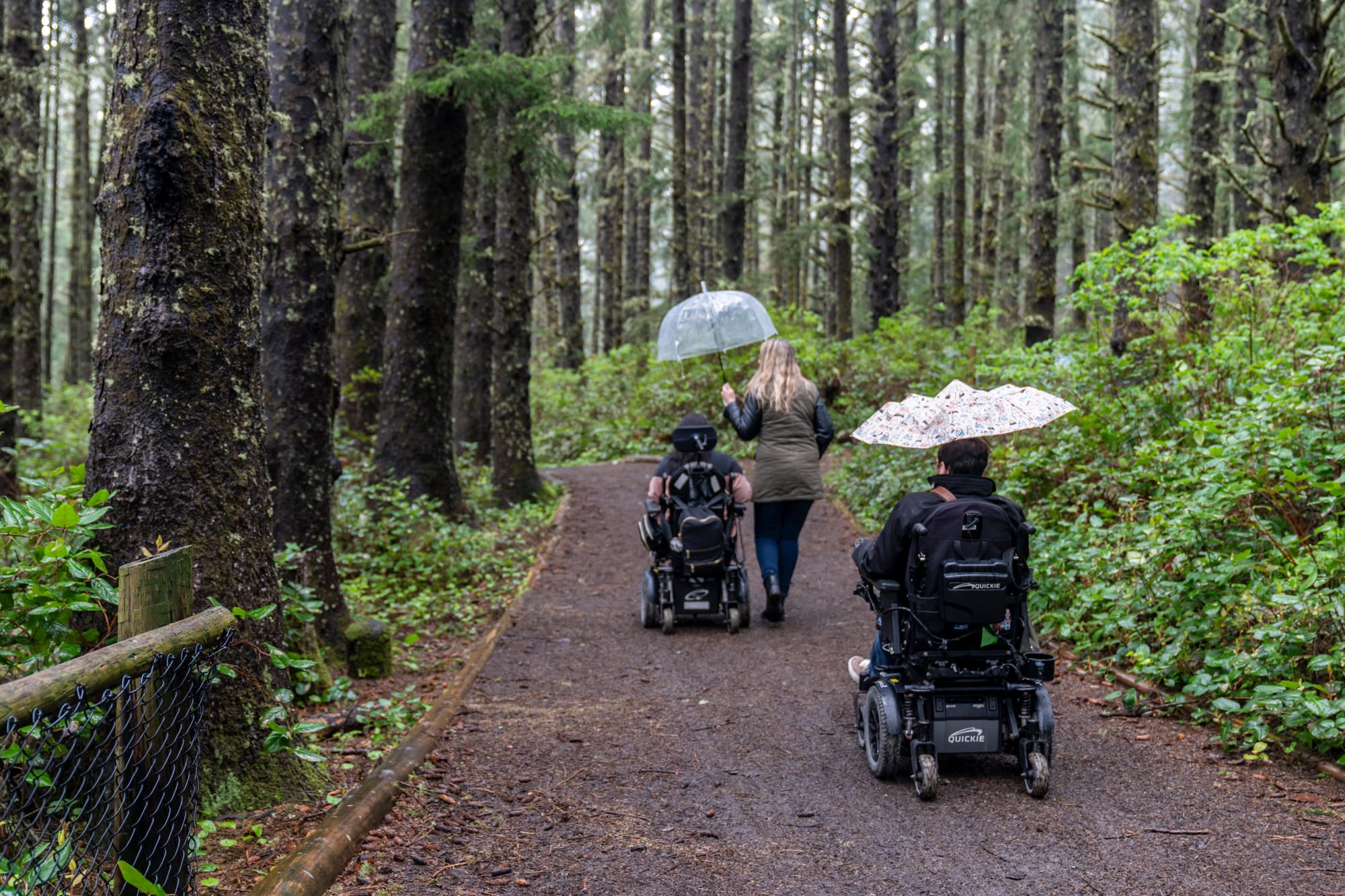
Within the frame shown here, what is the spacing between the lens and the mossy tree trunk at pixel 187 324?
3.97 meters

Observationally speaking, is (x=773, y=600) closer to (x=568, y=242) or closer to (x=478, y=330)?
(x=478, y=330)

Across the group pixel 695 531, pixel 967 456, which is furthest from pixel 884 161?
pixel 967 456

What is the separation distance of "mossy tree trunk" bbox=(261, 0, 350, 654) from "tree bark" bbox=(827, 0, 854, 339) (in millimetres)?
15945

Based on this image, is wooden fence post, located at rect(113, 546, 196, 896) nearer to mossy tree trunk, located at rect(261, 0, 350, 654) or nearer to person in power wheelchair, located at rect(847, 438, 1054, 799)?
person in power wheelchair, located at rect(847, 438, 1054, 799)

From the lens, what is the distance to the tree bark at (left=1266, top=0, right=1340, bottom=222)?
9289 mm

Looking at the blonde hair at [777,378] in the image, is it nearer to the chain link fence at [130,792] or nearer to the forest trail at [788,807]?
the forest trail at [788,807]

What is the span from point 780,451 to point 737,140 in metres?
13.8

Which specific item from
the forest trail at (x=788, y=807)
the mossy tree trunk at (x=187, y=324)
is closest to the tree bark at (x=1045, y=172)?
the forest trail at (x=788, y=807)

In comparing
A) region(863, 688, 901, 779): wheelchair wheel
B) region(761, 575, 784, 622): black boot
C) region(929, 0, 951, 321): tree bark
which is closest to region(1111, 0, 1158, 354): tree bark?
region(761, 575, 784, 622): black boot

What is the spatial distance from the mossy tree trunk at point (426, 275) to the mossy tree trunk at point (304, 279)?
3.39 metres

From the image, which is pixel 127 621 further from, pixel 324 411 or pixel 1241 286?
pixel 1241 286

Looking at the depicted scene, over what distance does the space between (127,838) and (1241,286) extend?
8731 mm

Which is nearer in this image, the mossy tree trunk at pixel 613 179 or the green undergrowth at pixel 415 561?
the green undergrowth at pixel 415 561

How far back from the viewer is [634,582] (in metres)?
9.95
